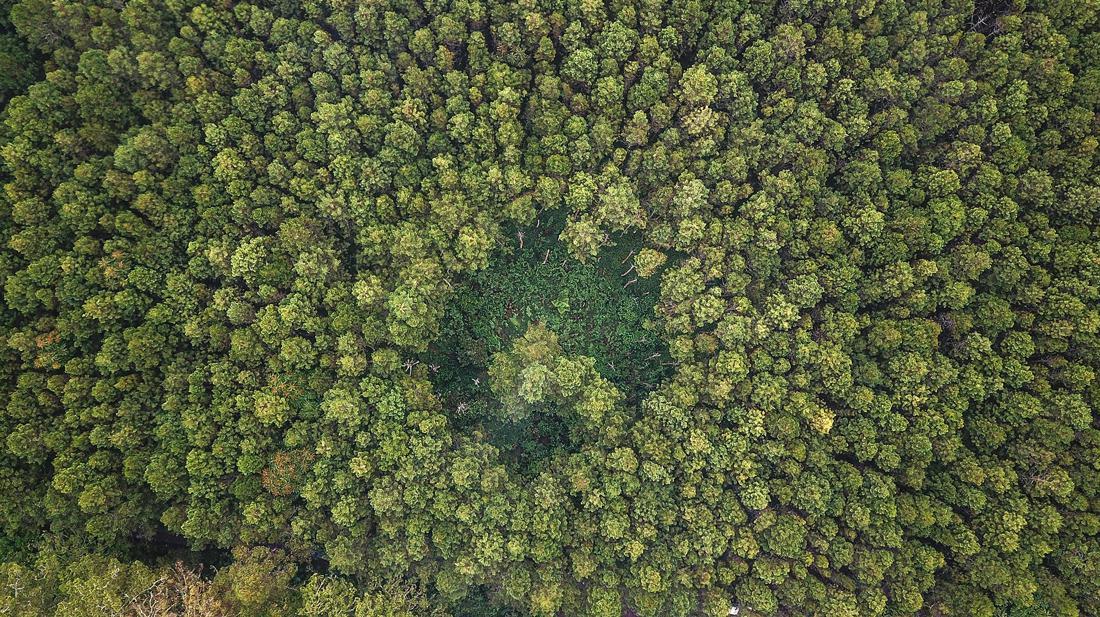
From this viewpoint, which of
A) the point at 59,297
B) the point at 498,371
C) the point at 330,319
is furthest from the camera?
the point at 498,371

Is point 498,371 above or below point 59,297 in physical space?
below

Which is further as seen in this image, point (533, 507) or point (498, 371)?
point (498, 371)

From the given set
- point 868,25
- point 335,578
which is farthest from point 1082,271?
point 335,578

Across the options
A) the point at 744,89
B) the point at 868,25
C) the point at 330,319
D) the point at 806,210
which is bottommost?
the point at 330,319

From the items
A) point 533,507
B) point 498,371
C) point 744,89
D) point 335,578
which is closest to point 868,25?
point 744,89

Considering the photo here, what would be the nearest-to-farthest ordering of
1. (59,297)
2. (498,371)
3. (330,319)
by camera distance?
(59,297) < (330,319) < (498,371)

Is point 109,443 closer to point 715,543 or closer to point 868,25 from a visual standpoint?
point 715,543

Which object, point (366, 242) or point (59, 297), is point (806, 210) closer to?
point (366, 242)
